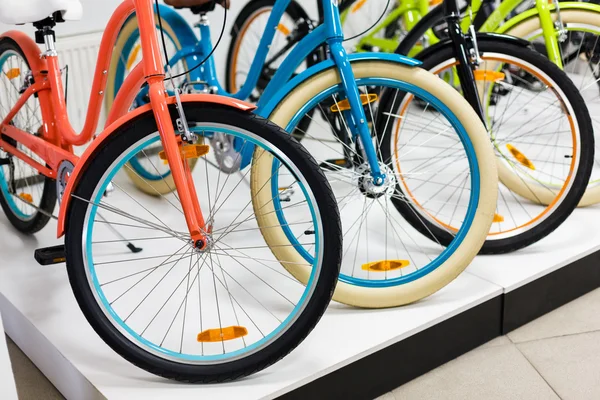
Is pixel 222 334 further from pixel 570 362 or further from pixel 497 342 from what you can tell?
pixel 570 362

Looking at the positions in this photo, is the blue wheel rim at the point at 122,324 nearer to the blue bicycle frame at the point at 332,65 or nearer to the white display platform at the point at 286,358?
the white display platform at the point at 286,358

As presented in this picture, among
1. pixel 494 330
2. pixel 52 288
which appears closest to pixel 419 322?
pixel 494 330

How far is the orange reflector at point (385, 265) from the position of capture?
2527 millimetres

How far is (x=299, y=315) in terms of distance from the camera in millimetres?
2029

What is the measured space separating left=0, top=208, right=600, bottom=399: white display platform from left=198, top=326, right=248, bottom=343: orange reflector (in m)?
0.16

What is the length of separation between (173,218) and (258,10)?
3.64ft

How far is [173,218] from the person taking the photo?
312 centimetres

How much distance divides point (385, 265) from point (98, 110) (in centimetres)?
102

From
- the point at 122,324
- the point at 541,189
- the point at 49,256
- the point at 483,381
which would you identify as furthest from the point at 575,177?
the point at 49,256

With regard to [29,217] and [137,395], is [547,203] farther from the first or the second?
[29,217]

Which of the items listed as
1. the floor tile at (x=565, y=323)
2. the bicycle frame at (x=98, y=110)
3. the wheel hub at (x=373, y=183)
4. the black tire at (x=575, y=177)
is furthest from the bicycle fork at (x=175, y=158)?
the floor tile at (x=565, y=323)

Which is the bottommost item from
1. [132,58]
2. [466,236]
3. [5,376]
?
[5,376]

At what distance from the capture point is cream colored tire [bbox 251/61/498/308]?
2.32 metres

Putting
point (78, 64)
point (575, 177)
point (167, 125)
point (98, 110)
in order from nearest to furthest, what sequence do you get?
point (167, 125) < point (98, 110) < point (575, 177) < point (78, 64)
